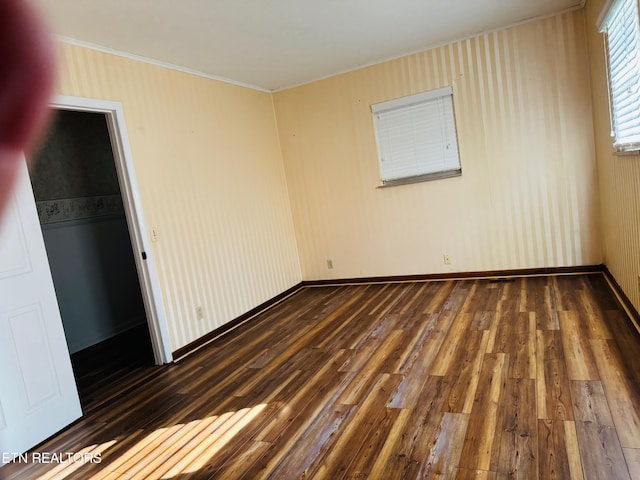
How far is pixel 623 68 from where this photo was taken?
8.79ft

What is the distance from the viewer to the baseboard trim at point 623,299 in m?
2.85

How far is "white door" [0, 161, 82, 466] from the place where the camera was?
2400 millimetres

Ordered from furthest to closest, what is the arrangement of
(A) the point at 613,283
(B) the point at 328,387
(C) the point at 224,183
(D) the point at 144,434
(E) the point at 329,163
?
(E) the point at 329,163, (C) the point at 224,183, (A) the point at 613,283, (B) the point at 328,387, (D) the point at 144,434

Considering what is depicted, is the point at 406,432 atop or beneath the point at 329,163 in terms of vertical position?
beneath

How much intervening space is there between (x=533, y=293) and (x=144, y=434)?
3.23 m

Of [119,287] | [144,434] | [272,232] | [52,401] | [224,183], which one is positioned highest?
[224,183]

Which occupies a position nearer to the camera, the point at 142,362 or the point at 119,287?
the point at 142,362

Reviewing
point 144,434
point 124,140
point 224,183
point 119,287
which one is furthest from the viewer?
point 119,287

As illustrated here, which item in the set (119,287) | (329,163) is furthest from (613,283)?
(119,287)

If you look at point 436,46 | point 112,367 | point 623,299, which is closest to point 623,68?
→ point 623,299

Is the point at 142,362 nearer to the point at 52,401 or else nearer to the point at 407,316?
the point at 52,401

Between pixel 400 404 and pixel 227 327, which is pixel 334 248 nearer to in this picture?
pixel 227 327

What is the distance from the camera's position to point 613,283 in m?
3.65

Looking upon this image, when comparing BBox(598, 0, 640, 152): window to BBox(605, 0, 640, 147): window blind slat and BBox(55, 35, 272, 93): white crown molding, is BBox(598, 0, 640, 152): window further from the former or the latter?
BBox(55, 35, 272, 93): white crown molding
